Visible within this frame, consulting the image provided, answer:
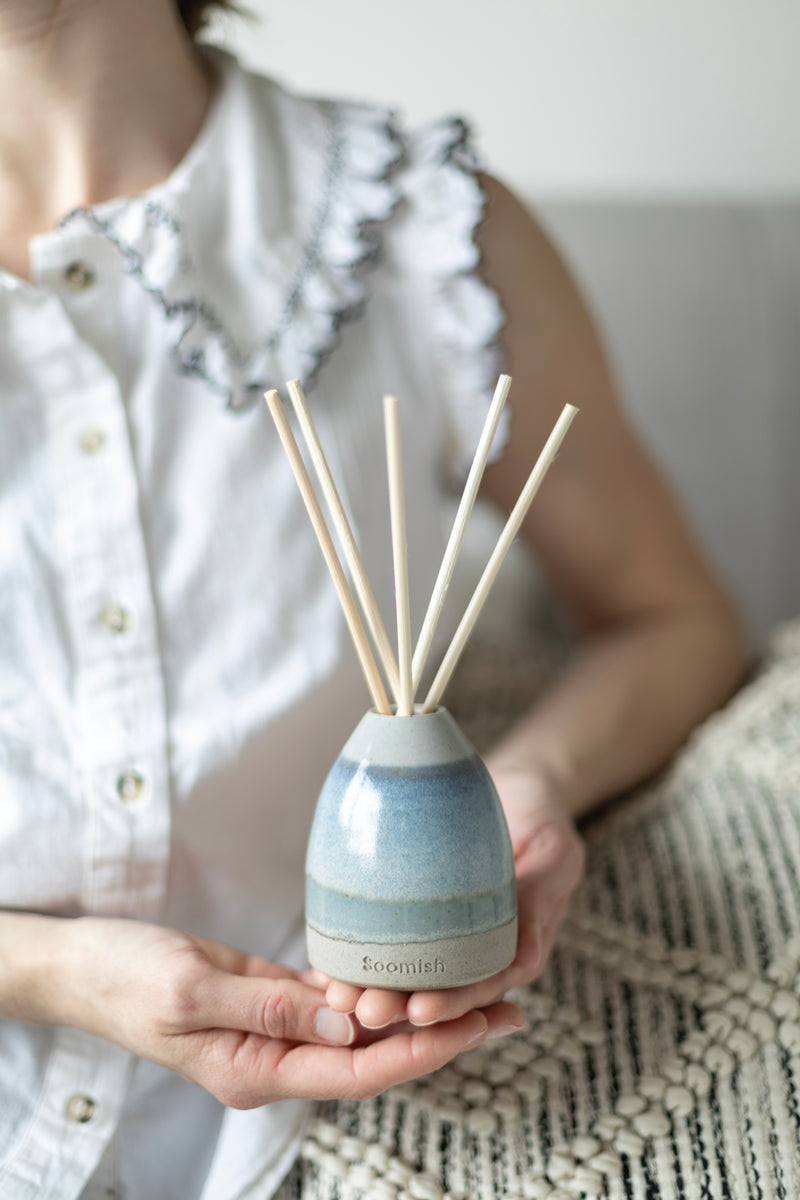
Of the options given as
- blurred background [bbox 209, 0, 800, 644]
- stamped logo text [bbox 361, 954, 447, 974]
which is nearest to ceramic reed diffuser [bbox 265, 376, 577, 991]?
stamped logo text [bbox 361, 954, 447, 974]

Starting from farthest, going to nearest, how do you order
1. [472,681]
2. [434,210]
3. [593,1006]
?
[472,681] < [434,210] < [593,1006]

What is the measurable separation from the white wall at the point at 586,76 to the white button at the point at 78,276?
22.1 inches

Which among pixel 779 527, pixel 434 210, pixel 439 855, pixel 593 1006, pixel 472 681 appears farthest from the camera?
pixel 779 527

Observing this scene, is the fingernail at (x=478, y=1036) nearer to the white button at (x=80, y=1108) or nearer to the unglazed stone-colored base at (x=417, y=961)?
the unglazed stone-colored base at (x=417, y=961)

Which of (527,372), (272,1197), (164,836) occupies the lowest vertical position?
(272,1197)

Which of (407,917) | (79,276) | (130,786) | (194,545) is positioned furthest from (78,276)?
(407,917)

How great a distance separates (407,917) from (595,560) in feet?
1.31

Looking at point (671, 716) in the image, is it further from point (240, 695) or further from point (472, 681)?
point (240, 695)

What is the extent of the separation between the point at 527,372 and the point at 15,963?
424 mm

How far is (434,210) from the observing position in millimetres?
565

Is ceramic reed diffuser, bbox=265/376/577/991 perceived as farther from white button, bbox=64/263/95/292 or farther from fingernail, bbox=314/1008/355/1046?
white button, bbox=64/263/95/292

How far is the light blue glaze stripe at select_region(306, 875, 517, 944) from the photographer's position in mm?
321

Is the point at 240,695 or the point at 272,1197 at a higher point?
the point at 240,695

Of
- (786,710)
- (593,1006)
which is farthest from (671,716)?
(593,1006)
